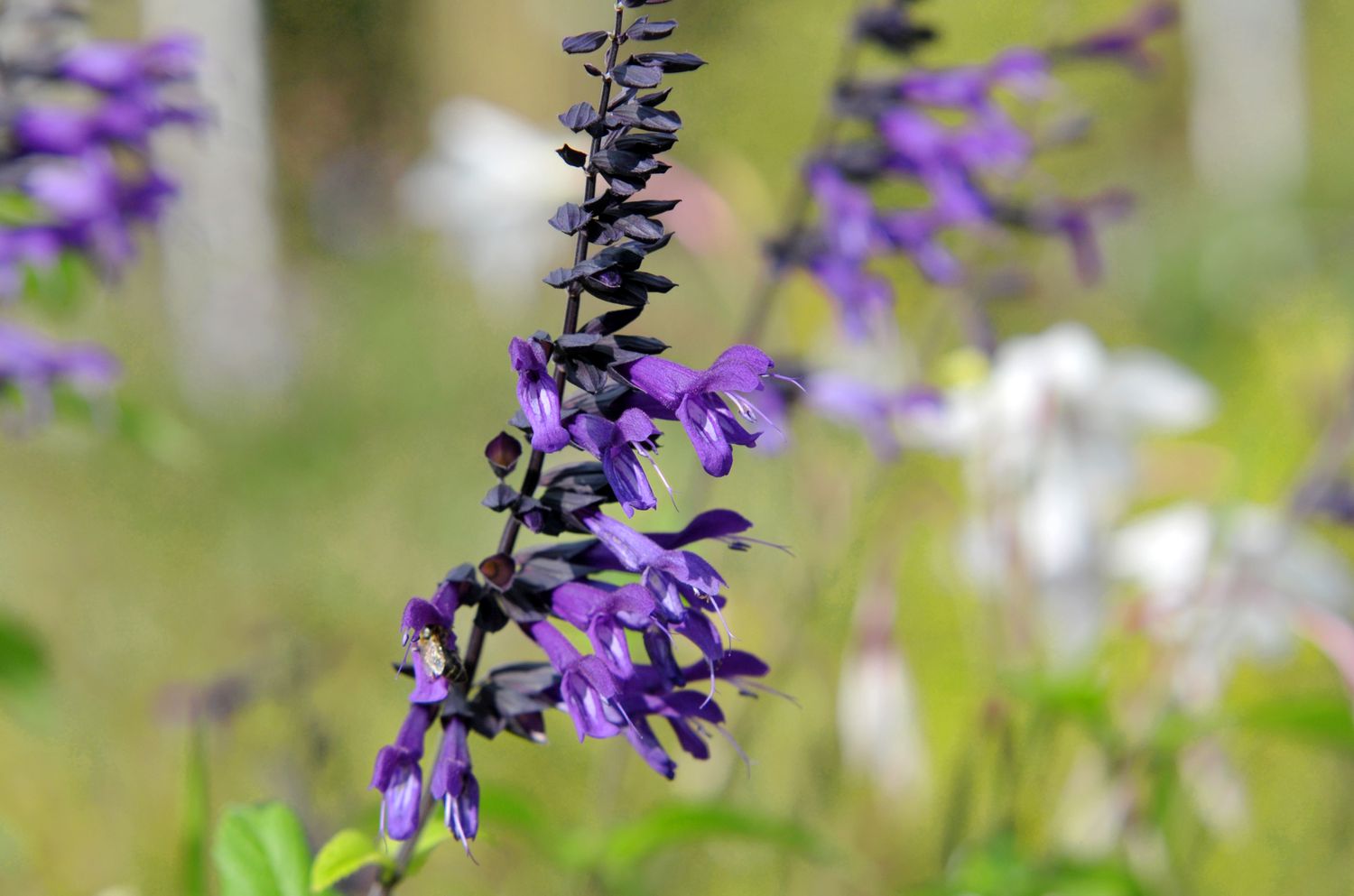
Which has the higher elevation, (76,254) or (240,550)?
(76,254)

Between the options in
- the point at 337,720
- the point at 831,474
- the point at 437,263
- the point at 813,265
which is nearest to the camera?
the point at 813,265

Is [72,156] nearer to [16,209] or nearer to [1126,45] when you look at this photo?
[16,209]

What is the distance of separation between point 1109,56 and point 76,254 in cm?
139

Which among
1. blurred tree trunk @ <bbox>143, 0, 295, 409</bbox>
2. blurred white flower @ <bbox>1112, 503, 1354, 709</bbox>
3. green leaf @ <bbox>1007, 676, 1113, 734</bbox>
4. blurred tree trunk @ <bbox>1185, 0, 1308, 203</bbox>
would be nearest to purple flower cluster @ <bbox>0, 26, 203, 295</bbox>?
green leaf @ <bbox>1007, 676, 1113, 734</bbox>

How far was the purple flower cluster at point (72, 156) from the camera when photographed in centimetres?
140

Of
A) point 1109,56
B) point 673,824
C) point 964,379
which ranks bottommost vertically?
point 673,824

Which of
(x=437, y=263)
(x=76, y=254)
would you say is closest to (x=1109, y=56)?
(x=76, y=254)

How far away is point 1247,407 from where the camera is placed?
17.1ft

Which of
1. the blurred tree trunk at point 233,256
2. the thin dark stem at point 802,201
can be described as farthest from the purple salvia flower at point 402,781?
the blurred tree trunk at point 233,256

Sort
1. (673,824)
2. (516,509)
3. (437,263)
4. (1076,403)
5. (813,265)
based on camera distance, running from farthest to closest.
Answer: (437,263), (1076,403), (813,265), (673,824), (516,509)

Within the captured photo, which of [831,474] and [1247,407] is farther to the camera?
[1247,407]

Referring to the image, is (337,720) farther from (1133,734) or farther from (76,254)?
(1133,734)

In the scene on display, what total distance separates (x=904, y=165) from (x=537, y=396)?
881mm

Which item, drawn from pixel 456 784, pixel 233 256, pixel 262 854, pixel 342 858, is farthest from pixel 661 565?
pixel 233 256
